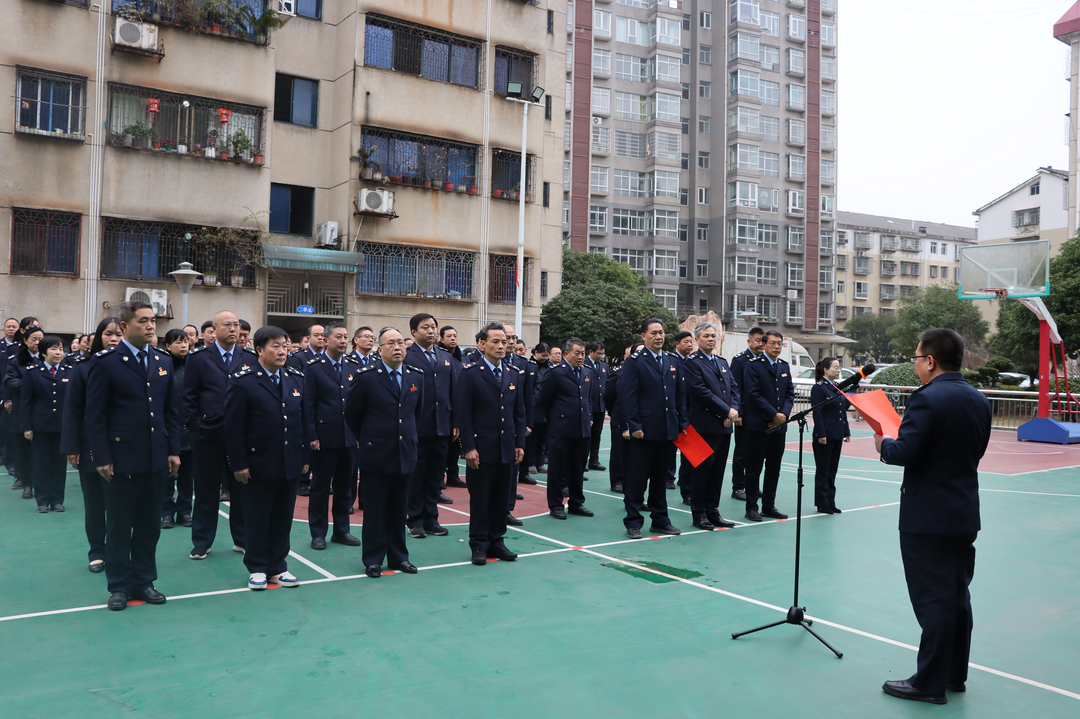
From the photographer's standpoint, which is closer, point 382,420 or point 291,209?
point 382,420

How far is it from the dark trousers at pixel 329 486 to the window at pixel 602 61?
44755mm

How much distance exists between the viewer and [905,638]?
16.3ft

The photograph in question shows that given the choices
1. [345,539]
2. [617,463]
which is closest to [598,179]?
[617,463]

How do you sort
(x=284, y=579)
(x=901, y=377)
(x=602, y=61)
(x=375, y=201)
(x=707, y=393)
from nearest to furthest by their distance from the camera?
(x=284, y=579) → (x=707, y=393) → (x=375, y=201) → (x=901, y=377) → (x=602, y=61)

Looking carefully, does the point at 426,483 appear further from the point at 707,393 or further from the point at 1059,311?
the point at 1059,311

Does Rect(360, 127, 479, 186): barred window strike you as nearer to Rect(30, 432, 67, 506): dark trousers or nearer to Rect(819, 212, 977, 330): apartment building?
Rect(30, 432, 67, 506): dark trousers

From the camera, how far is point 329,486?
7.17m

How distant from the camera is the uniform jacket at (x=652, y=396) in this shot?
7.78 meters

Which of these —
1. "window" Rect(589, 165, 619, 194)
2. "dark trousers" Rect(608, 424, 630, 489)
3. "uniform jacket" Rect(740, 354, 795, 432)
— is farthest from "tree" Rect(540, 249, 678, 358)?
"window" Rect(589, 165, 619, 194)

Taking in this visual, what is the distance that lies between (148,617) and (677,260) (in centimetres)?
4683

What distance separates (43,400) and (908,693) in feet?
28.4

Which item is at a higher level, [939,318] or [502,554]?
[939,318]

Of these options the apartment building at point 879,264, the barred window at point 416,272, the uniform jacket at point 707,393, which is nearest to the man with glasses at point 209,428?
the uniform jacket at point 707,393

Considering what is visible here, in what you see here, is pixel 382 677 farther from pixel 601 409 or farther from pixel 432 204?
pixel 432 204
